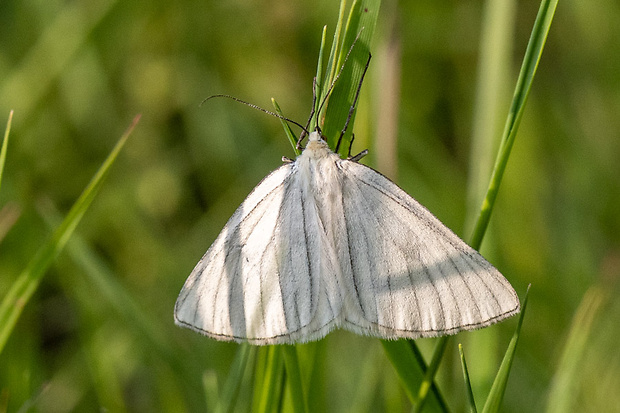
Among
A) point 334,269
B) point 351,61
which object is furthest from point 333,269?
point 351,61

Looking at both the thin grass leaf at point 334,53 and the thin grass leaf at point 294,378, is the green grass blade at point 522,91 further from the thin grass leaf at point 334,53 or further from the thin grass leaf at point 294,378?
the thin grass leaf at point 294,378

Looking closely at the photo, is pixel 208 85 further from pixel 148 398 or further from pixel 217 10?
pixel 148 398

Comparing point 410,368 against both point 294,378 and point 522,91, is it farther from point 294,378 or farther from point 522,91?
point 522,91

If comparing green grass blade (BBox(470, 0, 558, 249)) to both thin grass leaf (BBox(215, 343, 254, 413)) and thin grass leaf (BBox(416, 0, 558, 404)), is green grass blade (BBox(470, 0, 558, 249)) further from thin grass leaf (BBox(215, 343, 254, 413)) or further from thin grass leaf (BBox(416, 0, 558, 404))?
thin grass leaf (BBox(215, 343, 254, 413))

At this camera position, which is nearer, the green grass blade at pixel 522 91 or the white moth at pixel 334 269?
the green grass blade at pixel 522 91

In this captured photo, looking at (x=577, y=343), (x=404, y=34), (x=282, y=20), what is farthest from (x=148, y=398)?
(x=404, y=34)

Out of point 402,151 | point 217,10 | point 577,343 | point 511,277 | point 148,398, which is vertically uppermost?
point 217,10

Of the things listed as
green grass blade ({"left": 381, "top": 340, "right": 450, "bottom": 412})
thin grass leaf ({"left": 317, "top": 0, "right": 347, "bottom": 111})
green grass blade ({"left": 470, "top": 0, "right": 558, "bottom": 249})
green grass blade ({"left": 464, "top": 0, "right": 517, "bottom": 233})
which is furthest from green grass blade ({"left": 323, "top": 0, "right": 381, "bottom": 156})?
green grass blade ({"left": 381, "top": 340, "right": 450, "bottom": 412})

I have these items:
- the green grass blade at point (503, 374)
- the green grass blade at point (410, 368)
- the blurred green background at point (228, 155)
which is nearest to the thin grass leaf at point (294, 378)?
the green grass blade at point (410, 368)
